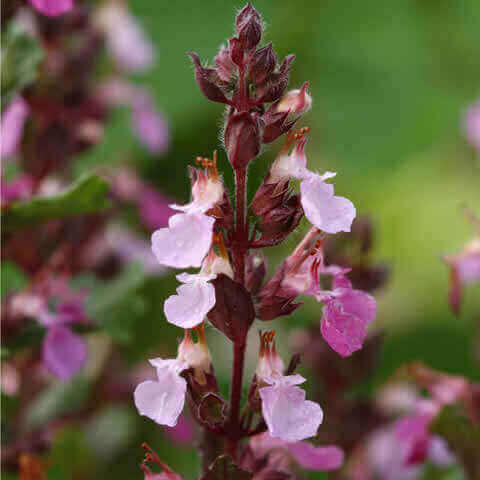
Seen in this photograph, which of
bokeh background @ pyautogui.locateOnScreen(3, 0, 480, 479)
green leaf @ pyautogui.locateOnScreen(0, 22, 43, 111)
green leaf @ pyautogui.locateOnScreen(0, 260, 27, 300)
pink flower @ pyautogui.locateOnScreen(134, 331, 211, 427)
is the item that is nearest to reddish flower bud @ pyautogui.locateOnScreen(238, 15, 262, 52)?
pink flower @ pyautogui.locateOnScreen(134, 331, 211, 427)

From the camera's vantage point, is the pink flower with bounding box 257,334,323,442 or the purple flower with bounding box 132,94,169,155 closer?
the pink flower with bounding box 257,334,323,442

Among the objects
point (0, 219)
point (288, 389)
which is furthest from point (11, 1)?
point (288, 389)

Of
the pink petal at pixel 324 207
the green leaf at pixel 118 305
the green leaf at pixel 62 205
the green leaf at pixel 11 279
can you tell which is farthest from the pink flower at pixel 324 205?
the green leaf at pixel 11 279

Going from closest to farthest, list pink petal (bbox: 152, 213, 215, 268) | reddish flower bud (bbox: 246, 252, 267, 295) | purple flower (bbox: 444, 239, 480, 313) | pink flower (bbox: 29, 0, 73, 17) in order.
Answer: pink petal (bbox: 152, 213, 215, 268)
reddish flower bud (bbox: 246, 252, 267, 295)
pink flower (bbox: 29, 0, 73, 17)
purple flower (bbox: 444, 239, 480, 313)

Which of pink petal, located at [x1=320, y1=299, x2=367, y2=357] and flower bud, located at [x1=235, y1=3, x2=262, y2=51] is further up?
flower bud, located at [x1=235, y1=3, x2=262, y2=51]

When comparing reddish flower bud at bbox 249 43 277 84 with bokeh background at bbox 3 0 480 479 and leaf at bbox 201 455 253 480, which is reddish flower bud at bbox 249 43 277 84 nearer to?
leaf at bbox 201 455 253 480

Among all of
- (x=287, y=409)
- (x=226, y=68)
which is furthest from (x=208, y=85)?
(x=287, y=409)
